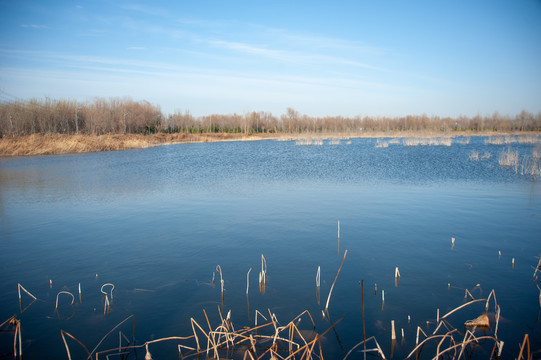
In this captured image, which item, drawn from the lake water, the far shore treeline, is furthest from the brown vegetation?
the lake water

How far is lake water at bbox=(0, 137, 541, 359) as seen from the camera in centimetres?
362

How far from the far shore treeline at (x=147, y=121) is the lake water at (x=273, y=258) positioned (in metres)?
34.2

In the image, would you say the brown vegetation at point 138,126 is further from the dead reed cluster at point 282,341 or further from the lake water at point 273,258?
the dead reed cluster at point 282,341

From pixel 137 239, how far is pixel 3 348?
3.29m

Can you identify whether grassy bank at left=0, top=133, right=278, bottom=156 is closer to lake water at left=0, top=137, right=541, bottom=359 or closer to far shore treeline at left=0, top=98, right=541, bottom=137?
far shore treeline at left=0, top=98, right=541, bottom=137

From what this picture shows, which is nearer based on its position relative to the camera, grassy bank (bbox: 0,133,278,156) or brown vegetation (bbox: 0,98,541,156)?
grassy bank (bbox: 0,133,278,156)

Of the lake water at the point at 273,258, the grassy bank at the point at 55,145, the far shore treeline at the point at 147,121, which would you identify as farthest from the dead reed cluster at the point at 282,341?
the far shore treeline at the point at 147,121

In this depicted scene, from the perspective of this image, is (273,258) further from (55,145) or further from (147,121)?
(147,121)

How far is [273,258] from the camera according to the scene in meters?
5.42

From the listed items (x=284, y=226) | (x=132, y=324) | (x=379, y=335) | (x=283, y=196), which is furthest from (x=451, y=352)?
(x=283, y=196)

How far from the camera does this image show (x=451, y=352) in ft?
10.2

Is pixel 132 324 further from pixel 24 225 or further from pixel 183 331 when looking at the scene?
pixel 24 225

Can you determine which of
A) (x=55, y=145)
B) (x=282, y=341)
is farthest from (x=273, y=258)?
(x=55, y=145)

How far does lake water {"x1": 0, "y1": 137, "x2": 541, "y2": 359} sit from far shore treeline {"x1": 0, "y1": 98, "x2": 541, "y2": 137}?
112 ft
